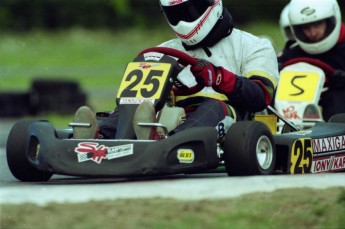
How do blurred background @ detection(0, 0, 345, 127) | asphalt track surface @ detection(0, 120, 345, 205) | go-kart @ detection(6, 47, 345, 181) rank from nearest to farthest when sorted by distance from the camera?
asphalt track surface @ detection(0, 120, 345, 205) < go-kart @ detection(6, 47, 345, 181) < blurred background @ detection(0, 0, 345, 127)

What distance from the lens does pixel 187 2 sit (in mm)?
8219

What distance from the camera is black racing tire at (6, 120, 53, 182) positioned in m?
7.82

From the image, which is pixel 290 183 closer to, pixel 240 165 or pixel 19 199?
pixel 240 165

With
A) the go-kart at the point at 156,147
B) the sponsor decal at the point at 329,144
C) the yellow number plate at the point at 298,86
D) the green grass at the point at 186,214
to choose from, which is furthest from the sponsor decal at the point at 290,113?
the green grass at the point at 186,214

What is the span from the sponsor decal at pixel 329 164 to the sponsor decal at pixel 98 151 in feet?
5.05

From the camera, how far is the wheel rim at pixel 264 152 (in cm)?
760

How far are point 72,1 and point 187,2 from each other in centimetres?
2657

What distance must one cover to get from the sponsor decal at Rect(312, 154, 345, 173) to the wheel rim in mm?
601

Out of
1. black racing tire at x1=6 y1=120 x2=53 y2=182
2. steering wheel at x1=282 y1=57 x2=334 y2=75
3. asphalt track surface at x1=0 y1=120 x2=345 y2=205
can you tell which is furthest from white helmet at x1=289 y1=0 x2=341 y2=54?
black racing tire at x1=6 y1=120 x2=53 y2=182

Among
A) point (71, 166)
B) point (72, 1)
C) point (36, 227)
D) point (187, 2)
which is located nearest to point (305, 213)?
point (36, 227)

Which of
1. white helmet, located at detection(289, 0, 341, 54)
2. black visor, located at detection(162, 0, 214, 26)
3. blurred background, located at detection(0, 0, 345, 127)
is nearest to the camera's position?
black visor, located at detection(162, 0, 214, 26)

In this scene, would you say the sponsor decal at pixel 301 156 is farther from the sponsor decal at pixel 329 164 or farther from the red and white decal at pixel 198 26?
the red and white decal at pixel 198 26

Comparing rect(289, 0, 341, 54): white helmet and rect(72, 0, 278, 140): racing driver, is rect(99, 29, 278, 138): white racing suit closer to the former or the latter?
rect(72, 0, 278, 140): racing driver

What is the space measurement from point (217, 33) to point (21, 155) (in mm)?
1640
